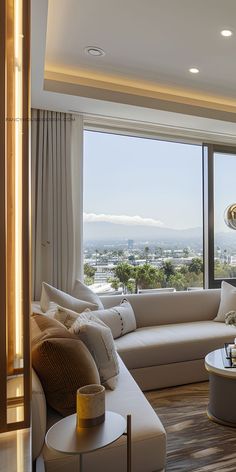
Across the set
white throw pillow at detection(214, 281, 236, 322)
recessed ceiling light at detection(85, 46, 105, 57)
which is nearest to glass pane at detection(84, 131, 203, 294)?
white throw pillow at detection(214, 281, 236, 322)

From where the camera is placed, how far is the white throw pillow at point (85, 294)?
340cm

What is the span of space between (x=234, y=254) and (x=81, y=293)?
2.62 m

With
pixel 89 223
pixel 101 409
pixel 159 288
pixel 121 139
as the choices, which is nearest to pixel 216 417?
pixel 101 409

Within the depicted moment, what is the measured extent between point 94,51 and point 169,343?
2.68 meters

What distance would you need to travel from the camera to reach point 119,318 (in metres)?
3.22

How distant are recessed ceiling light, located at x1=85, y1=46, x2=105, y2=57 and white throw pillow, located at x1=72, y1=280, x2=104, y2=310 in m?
2.22

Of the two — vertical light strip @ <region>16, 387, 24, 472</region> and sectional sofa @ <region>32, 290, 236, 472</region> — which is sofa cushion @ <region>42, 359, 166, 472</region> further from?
vertical light strip @ <region>16, 387, 24, 472</region>

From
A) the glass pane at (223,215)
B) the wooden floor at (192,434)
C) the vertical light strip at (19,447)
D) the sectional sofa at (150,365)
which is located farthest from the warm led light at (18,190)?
the glass pane at (223,215)

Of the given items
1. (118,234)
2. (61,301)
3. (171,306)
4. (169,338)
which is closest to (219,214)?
(118,234)

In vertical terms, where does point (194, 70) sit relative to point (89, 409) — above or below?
above

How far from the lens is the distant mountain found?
4.21 m

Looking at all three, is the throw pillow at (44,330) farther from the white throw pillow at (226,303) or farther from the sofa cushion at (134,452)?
the white throw pillow at (226,303)

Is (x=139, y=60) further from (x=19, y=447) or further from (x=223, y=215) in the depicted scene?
(x=19, y=447)

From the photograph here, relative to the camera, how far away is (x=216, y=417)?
253cm
